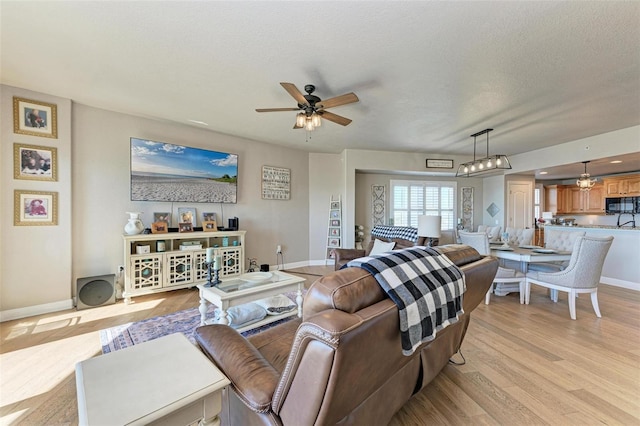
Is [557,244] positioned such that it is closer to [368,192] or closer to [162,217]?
[368,192]

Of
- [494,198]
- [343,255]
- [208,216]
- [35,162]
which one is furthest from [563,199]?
[35,162]

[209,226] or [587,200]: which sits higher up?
[587,200]

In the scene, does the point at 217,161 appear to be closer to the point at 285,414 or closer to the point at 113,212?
the point at 113,212

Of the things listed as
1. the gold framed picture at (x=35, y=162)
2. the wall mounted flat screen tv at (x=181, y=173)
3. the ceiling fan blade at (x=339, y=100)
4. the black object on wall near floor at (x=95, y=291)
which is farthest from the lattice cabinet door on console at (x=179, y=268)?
the ceiling fan blade at (x=339, y=100)

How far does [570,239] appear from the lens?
3.96 m

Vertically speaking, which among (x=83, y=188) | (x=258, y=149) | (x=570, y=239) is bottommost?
(x=570, y=239)

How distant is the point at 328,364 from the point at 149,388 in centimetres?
61

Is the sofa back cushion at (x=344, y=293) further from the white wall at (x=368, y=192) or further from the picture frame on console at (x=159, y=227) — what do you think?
the white wall at (x=368, y=192)

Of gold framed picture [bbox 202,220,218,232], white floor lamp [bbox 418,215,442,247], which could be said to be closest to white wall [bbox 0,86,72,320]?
gold framed picture [bbox 202,220,218,232]

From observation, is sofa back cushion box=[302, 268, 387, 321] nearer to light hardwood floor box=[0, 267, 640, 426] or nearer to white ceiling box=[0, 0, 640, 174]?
light hardwood floor box=[0, 267, 640, 426]

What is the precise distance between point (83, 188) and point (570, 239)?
23.1 ft

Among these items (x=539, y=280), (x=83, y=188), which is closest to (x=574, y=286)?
(x=539, y=280)

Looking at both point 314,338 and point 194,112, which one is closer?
point 314,338

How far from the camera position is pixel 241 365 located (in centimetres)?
113
